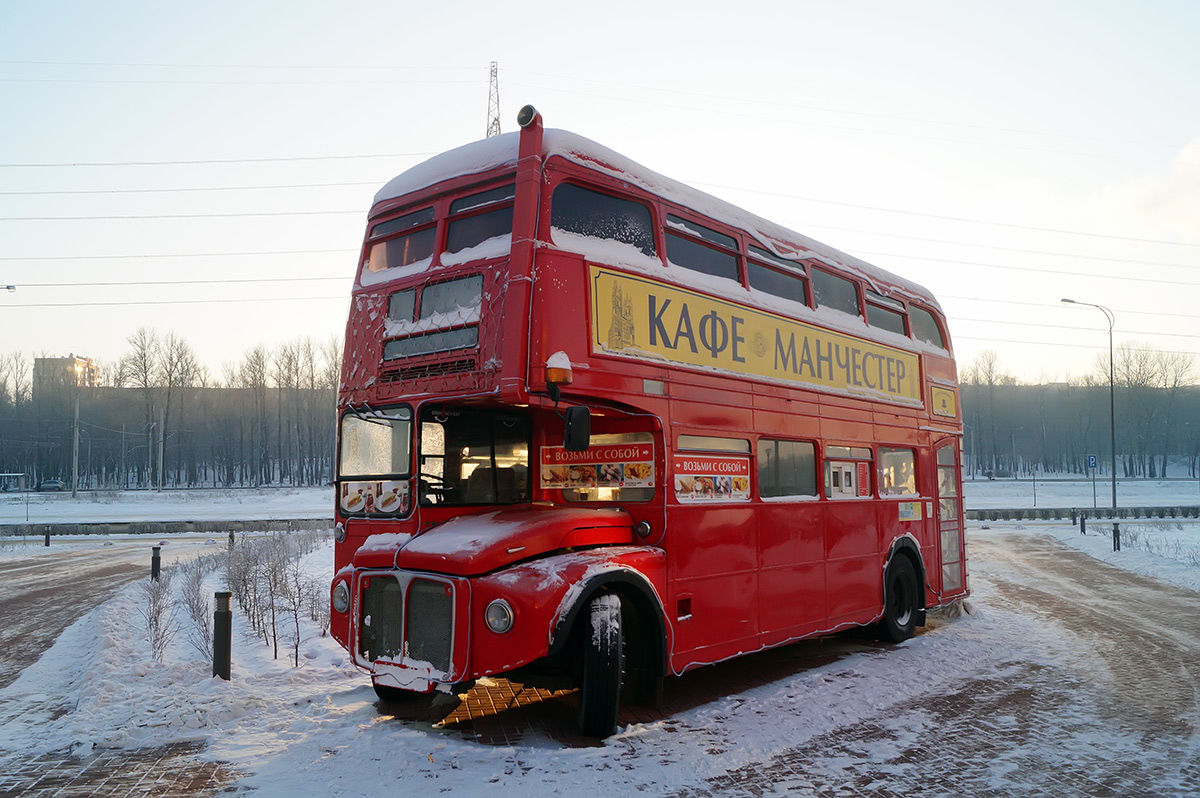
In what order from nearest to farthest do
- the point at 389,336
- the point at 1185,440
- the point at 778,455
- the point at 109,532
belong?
the point at 389,336
the point at 778,455
the point at 109,532
the point at 1185,440

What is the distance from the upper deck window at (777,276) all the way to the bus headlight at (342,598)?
16.4 ft

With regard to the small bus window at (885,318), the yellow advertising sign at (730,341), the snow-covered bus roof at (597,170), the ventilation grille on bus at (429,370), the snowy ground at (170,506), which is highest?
the snow-covered bus roof at (597,170)

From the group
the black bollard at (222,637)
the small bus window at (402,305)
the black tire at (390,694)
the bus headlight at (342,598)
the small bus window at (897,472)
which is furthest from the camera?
the small bus window at (897,472)

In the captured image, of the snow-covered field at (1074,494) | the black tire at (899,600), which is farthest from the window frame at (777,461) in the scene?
the snow-covered field at (1074,494)

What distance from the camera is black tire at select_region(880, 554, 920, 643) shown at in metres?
10.2

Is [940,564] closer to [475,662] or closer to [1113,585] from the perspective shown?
[1113,585]

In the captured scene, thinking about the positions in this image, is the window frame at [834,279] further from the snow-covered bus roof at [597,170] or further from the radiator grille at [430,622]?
the radiator grille at [430,622]

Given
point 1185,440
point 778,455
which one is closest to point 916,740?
point 778,455

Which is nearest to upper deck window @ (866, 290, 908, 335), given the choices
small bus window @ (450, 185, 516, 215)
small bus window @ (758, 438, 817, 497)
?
small bus window @ (758, 438, 817, 497)

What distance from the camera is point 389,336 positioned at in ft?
22.8

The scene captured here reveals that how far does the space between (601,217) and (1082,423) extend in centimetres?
11275

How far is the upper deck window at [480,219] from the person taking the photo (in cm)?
650

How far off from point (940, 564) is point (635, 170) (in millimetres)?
7944

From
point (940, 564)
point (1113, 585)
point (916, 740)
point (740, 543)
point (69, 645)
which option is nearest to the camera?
point (916, 740)
